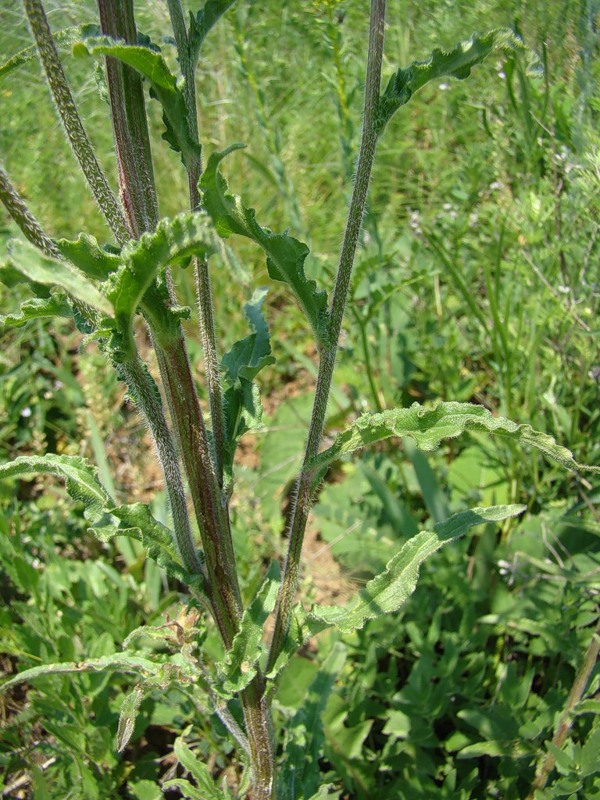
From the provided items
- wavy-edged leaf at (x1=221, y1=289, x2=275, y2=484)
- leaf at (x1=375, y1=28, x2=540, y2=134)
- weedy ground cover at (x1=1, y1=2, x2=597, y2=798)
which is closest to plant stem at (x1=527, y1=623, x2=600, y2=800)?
weedy ground cover at (x1=1, y1=2, x2=597, y2=798)

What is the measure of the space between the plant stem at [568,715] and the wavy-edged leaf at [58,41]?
4.54 ft

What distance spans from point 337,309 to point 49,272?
489mm

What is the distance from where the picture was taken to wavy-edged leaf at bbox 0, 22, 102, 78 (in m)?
1.03

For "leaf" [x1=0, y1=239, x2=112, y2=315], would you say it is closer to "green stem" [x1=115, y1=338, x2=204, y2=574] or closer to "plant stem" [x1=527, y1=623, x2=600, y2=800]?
"green stem" [x1=115, y1=338, x2=204, y2=574]

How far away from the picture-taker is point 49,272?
2.72 ft

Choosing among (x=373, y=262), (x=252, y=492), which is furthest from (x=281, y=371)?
(x=373, y=262)

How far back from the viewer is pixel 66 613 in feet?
6.37

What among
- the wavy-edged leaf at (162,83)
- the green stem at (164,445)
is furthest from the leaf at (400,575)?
the wavy-edged leaf at (162,83)

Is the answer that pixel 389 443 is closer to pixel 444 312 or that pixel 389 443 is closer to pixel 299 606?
pixel 444 312

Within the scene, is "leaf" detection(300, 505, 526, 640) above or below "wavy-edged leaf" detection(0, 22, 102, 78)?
below

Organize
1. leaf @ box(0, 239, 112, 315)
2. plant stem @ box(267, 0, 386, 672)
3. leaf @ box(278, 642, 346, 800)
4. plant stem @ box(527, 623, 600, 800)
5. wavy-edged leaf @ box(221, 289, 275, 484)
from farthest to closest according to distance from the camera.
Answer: leaf @ box(278, 642, 346, 800) → plant stem @ box(527, 623, 600, 800) → wavy-edged leaf @ box(221, 289, 275, 484) → plant stem @ box(267, 0, 386, 672) → leaf @ box(0, 239, 112, 315)

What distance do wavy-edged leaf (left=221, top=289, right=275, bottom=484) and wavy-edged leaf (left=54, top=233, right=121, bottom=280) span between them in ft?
1.23

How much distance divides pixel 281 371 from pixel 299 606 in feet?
6.58

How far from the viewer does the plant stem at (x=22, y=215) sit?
1.03m
